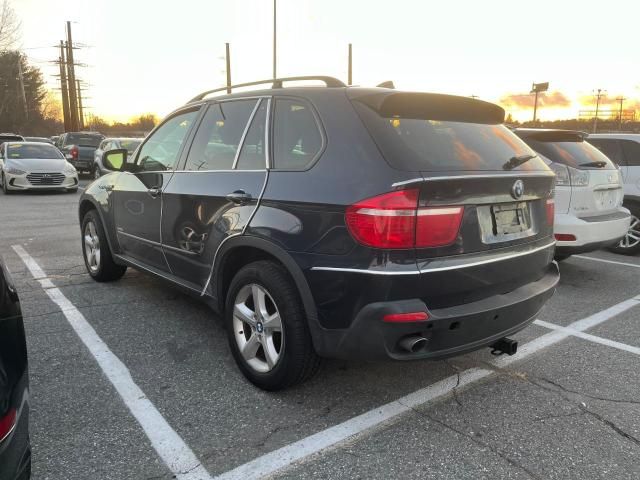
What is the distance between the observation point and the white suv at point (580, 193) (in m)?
5.16

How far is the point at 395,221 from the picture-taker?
7.70 feet

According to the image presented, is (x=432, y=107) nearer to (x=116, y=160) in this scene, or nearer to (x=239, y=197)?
(x=239, y=197)

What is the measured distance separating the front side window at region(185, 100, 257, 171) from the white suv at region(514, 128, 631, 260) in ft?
10.8

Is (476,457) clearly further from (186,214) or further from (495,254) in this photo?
(186,214)

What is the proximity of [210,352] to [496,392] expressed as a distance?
1893mm

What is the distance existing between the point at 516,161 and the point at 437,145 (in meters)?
0.56

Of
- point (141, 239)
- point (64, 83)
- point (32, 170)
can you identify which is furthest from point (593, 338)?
point (64, 83)

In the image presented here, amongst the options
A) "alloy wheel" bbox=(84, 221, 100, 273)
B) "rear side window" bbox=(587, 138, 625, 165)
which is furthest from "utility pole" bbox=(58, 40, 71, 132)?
"rear side window" bbox=(587, 138, 625, 165)

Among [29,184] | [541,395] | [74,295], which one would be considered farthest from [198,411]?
[29,184]

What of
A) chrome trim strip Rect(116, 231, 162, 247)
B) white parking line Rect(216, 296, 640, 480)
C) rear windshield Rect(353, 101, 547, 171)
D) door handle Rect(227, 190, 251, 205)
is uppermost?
rear windshield Rect(353, 101, 547, 171)

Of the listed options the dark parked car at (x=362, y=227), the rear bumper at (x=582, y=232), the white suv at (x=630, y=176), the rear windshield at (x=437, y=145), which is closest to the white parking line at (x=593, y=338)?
the dark parked car at (x=362, y=227)

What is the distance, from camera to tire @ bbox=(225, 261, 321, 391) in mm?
2725

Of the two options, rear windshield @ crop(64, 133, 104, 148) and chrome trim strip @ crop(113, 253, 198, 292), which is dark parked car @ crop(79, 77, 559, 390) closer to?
chrome trim strip @ crop(113, 253, 198, 292)

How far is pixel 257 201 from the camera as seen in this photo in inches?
115
